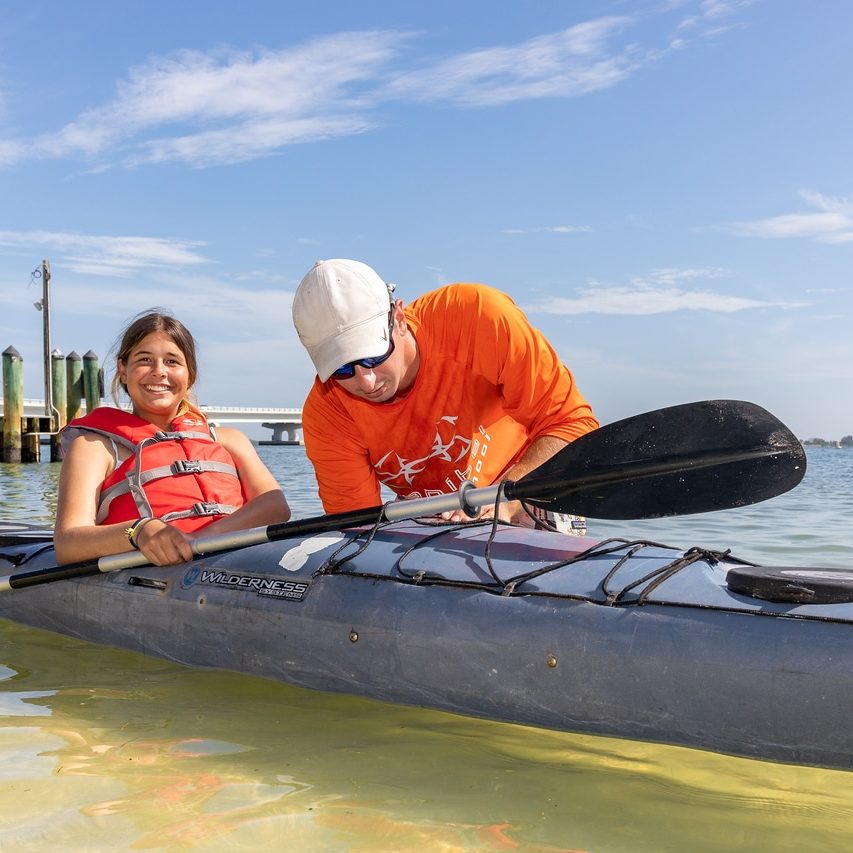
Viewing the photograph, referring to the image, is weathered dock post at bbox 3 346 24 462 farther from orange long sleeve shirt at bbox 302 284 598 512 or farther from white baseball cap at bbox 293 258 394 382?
white baseball cap at bbox 293 258 394 382

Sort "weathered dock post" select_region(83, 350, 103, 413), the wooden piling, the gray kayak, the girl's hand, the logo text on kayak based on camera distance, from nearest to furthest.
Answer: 1. the gray kayak
2. the logo text on kayak
3. the girl's hand
4. the wooden piling
5. "weathered dock post" select_region(83, 350, 103, 413)

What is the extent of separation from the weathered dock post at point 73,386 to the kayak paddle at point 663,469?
17.8 metres

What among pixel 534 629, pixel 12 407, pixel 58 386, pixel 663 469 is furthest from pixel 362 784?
pixel 58 386

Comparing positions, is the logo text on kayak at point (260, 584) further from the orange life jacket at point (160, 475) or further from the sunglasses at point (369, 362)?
the sunglasses at point (369, 362)

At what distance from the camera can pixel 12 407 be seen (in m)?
17.1

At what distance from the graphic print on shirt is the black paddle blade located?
1.69ft

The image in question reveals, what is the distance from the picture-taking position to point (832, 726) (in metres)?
2.10

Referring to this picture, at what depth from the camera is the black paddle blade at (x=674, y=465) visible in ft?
8.79

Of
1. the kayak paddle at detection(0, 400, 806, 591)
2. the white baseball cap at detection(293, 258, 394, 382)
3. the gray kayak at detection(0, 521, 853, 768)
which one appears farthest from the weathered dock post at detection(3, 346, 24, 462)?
the kayak paddle at detection(0, 400, 806, 591)

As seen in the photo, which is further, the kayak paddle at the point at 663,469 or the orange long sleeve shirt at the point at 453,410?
the orange long sleeve shirt at the point at 453,410

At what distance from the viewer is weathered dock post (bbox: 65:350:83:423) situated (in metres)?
19.3

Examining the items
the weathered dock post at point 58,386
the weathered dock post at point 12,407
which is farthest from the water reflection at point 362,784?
the weathered dock post at point 58,386

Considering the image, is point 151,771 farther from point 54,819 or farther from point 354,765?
point 354,765

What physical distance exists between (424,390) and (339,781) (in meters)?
1.40
